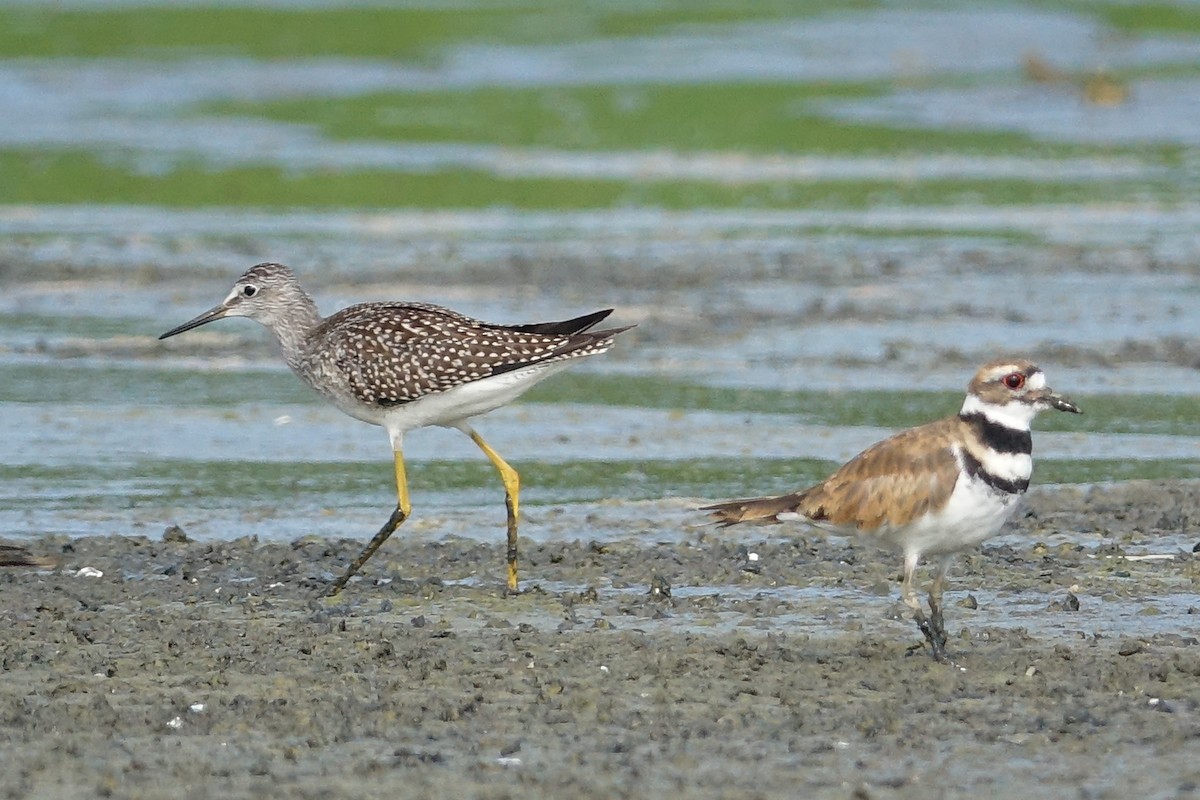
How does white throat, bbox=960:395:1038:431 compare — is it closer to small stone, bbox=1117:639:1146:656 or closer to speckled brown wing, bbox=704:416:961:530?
speckled brown wing, bbox=704:416:961:530

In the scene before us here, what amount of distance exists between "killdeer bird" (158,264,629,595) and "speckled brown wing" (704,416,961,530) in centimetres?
160

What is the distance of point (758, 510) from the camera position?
8.59 metres

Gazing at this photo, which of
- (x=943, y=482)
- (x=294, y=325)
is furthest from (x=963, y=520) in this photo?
(x=294, y=325)

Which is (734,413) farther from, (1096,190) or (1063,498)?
(1096,190)

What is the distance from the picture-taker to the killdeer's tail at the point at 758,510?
8578 millimetres

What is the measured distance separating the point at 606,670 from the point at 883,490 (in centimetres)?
127

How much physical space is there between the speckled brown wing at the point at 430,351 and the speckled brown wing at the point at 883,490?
1706mm

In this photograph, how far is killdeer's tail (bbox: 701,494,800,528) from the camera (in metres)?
8.58

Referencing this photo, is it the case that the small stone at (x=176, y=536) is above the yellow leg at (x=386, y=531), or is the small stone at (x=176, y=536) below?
below

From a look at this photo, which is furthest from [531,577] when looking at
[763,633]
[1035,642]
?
[1035,642]

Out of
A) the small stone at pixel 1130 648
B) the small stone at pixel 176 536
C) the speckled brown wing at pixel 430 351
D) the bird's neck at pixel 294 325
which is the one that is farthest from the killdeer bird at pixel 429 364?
the small stone at pixel 1130 648

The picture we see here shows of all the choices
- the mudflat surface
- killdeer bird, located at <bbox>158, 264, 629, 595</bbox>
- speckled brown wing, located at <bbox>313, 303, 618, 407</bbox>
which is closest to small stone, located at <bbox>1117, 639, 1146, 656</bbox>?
the mudflat surface

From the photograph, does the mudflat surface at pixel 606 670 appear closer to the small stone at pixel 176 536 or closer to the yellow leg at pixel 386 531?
the small stone at pixel 176 536

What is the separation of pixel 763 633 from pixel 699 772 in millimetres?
1846
